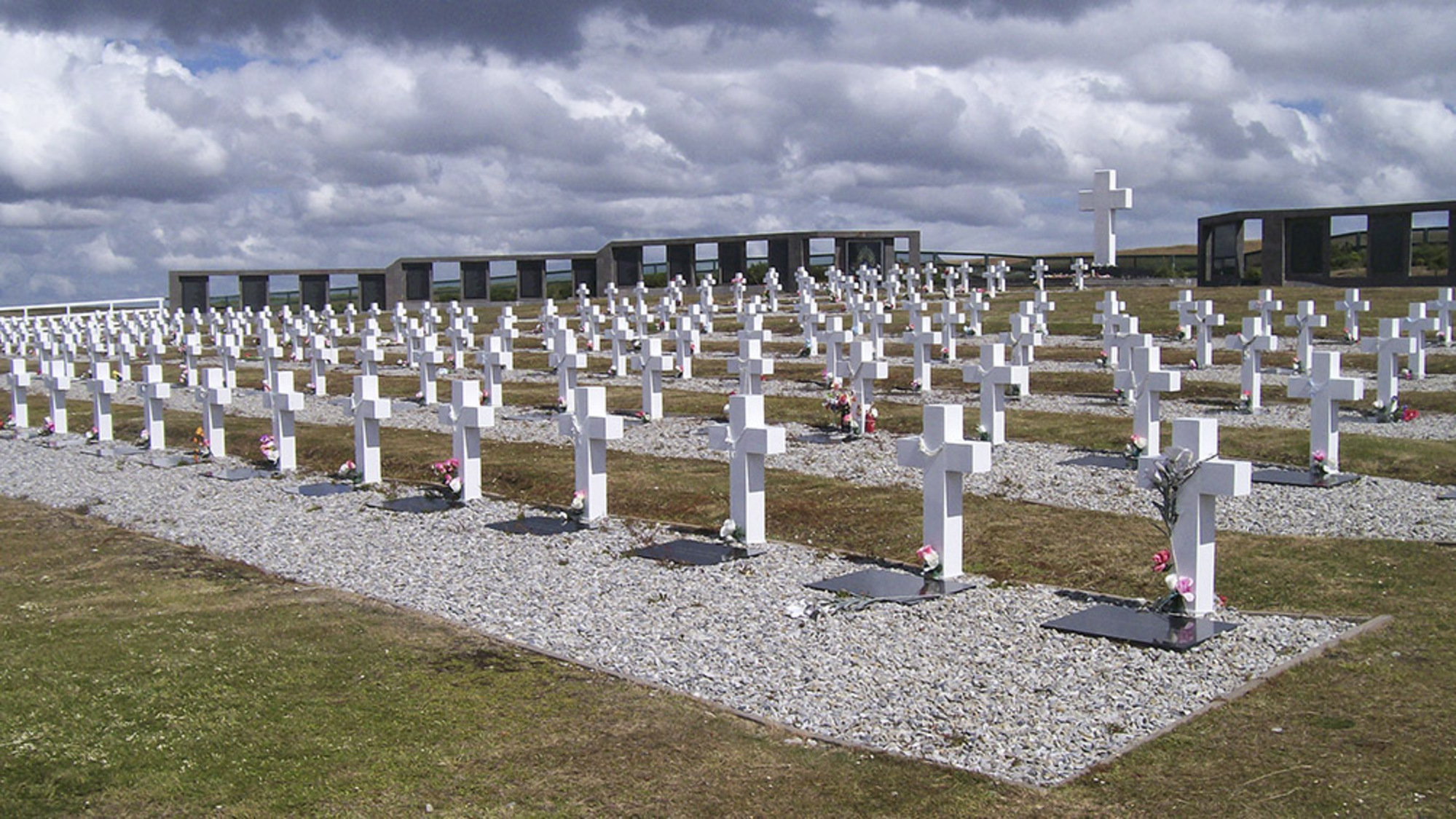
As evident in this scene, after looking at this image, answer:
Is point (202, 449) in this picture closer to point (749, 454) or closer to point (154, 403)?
point (154, 403)

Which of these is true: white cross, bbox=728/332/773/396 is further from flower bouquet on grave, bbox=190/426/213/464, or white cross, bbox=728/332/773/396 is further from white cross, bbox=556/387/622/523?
flower bouquet on grave, bbox=190/426/213/464

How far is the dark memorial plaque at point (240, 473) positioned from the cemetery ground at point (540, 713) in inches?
194

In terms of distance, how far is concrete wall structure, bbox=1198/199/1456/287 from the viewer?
41.4 metres

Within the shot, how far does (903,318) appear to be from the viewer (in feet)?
127

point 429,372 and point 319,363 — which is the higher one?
point 319,363

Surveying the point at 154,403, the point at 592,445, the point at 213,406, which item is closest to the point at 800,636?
the point at 592,445

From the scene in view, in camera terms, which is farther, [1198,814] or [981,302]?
[981,302]

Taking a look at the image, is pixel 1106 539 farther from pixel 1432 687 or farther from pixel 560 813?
pixel 560 813

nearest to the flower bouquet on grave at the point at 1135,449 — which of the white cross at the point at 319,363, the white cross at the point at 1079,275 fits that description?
the white cross at the point at 319,363

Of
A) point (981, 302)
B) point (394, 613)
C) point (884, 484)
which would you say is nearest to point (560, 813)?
point (394, 613)

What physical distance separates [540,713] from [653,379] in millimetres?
14192

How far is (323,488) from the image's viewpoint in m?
16.7

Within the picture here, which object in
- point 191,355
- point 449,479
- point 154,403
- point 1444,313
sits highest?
point 1444,313

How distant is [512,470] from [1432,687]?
38.9 ft
